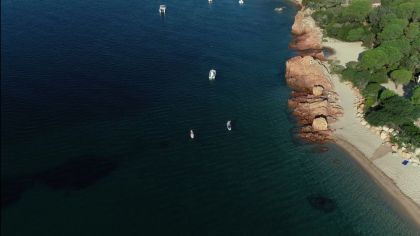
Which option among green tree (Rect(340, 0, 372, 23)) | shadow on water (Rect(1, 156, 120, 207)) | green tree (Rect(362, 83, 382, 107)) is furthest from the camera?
green tree (Rect(340, 0, 372, 23))

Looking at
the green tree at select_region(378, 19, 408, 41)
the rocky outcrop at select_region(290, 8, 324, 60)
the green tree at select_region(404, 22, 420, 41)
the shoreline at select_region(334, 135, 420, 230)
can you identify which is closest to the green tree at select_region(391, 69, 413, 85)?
the green tree at select_region(378, 19, 408, 41)

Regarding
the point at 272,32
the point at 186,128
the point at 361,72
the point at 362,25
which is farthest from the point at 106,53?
the point at 362,25

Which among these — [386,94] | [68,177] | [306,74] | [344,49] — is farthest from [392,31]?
[68,177]

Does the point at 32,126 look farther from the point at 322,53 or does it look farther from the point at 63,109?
the point at 322,53

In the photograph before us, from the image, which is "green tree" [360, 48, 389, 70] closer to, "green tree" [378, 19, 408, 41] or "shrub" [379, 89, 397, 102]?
"shrub" [379, 89, 397, 102]

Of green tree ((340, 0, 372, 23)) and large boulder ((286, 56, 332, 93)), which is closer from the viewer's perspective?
large boulder ((286, 56, 332, 93))

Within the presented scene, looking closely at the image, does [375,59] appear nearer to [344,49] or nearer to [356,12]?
[344,49]
